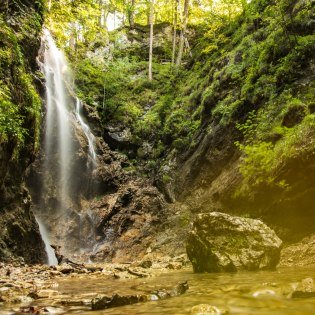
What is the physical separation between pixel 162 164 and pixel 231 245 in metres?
11.7

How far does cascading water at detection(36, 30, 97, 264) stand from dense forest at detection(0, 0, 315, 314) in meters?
0.07

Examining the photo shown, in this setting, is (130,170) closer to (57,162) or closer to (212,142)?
(57,162)

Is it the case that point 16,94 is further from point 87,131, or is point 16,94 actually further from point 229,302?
point 229,302

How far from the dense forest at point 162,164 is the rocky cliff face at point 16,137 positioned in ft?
0.18

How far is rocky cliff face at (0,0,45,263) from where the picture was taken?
32.7 feet

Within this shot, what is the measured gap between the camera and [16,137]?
10.2m

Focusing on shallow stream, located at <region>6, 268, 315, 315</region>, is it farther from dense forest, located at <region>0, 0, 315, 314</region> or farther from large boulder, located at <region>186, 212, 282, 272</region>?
large boulder, located at <region>186, 212, 282, 272</region>

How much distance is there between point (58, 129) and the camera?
1820 centimetres

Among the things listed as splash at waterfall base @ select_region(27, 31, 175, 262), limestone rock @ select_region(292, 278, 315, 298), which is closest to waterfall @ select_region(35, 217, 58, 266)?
splash at waterfall base @ select_region(27, 31, 175, 262)

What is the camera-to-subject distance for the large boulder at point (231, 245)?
7.01 m

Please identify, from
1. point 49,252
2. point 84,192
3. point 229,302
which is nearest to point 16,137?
point 49,252

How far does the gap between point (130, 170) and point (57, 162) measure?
13.8 feet

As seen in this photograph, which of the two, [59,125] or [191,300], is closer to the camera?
[191,300]

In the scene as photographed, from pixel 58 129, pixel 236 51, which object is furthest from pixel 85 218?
pixel 236 51
